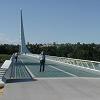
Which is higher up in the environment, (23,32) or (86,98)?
(23,32)

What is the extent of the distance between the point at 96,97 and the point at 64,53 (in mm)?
149091

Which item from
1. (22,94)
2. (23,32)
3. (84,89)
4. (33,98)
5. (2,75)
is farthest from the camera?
(23,32)

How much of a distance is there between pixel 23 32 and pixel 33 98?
527ft

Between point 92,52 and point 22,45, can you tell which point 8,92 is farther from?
point 22,45

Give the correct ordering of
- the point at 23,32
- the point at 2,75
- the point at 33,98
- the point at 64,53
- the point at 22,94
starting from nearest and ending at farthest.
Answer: the point at 33,98 < the point at 22,94 < the point at 2,75 < the point at 64,53 < the point at 23,32

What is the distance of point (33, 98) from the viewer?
1441 cm

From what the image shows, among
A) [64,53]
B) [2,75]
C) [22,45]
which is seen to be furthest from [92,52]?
[2,75]

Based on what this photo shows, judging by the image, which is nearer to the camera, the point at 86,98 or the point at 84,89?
the point at 86,98

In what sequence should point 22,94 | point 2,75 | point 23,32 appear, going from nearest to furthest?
1. point 22,94
2. point 2,75
3. point 23,32

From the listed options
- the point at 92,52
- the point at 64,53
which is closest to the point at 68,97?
the point at 92,52

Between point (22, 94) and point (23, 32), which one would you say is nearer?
point (22, 94)

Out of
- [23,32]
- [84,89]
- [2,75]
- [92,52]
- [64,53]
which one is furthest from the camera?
[23,32]

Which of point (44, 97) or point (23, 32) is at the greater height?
point (23, 32)

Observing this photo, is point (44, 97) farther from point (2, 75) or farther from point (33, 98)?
point (2, 75)
